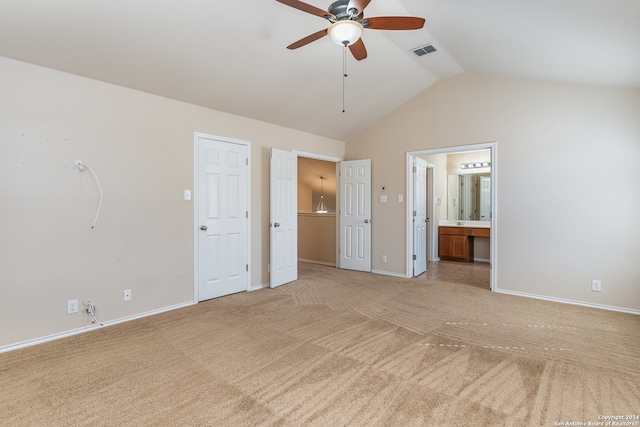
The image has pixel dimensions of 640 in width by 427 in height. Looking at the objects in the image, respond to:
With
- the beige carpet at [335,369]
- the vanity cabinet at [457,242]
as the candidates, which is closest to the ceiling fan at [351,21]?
the beige carpet at [335,369]

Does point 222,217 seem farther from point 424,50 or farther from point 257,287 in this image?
point 424,50

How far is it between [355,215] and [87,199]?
402cm

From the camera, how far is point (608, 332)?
3.06 meters

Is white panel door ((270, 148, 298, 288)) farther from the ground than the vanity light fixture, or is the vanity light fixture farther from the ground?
the vanity light fixture

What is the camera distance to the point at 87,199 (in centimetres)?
308

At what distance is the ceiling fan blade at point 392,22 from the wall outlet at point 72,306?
11.5ft

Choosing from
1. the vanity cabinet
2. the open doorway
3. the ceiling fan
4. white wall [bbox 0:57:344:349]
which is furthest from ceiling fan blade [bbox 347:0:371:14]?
the vanity cabinet

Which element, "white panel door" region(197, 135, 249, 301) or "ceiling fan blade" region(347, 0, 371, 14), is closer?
"ceiling fan blade" region(347, 0, 371, 14)

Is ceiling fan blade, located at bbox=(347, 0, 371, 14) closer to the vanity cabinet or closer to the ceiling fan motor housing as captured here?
the ceiling fan motor housing

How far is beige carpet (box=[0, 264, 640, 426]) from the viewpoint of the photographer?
1.86 meters

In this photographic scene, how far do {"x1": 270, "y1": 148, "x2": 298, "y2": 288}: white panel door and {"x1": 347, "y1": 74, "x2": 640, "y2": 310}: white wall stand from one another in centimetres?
235

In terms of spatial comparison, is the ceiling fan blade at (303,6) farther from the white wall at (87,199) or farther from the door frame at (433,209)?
the door frame at (433,209)

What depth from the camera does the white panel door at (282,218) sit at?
468 cm

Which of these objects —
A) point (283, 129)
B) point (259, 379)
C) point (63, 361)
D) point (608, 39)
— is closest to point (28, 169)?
point (63, 361)
